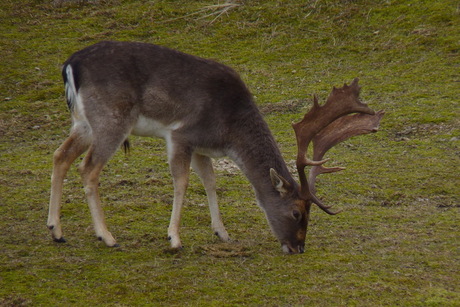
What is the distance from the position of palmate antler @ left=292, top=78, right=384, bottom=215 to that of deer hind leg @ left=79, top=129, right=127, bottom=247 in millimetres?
2119

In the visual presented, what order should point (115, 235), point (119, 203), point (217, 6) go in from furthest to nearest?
point (217, 6) < point (119, 203) < point (115, 235)

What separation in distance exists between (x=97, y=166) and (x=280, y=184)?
84.5 inches

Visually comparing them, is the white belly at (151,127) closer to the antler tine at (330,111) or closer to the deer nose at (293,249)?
the antler tine at (330,111)

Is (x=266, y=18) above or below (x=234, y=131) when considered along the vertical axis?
below

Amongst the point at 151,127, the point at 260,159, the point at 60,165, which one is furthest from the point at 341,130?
the point at 60,165

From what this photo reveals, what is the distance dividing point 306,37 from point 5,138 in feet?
25.6

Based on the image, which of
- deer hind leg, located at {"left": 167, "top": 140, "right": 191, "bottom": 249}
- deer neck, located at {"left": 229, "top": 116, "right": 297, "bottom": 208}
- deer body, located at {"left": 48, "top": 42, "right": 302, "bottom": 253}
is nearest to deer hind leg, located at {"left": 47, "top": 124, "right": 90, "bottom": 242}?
deer body, located at {"left": 48, "top": 42, "right": 302, "bottom": 253}

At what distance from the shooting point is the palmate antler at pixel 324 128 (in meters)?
8.25

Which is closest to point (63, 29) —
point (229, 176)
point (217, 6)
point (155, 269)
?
point (217, 6)

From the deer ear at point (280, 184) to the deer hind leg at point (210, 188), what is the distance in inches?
38.2

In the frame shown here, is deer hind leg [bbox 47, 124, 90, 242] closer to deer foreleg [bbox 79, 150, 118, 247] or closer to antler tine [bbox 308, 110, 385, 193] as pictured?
deer foreleg [bbox 79, 150, 118, 247]

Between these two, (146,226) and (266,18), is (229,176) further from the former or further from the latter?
(266,18)

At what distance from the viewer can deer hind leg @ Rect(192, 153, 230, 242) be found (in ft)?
29.3

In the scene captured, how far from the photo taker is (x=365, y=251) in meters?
8.14
